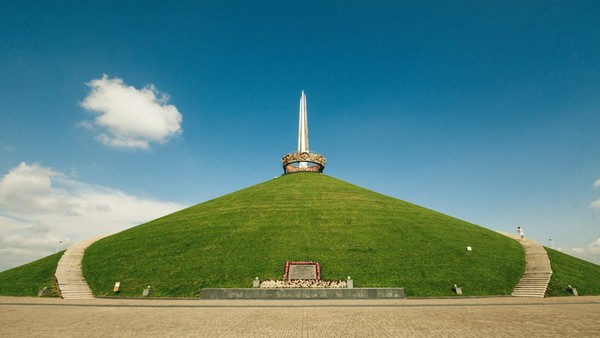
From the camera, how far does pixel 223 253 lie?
123ft

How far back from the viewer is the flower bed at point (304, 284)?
1178 inches

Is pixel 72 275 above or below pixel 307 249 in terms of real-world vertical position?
below

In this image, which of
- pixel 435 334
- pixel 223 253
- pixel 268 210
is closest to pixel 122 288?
pixel 223 253

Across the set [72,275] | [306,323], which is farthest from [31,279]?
[306,323]

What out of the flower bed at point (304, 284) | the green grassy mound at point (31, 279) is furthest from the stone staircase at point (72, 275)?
the flower bed at point (304, 284)

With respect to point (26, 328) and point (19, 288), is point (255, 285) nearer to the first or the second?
point (26, 328)

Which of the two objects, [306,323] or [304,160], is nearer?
[306,323]

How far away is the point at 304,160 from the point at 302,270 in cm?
4706

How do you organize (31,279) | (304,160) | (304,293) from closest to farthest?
(304,293) → (31,279) → (304,160)

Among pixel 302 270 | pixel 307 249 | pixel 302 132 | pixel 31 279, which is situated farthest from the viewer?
pixel 302 132

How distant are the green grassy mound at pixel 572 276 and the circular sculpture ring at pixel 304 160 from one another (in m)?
49.3

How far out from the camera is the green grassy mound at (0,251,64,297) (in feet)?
107

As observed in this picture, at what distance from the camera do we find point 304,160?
77.7 m

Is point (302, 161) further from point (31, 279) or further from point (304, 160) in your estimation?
point (31, 279)
